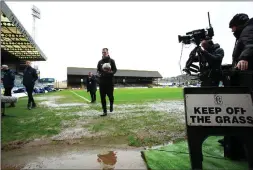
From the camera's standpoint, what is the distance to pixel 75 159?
299 centimetres

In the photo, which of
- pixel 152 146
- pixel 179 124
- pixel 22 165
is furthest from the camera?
pixel 179 124

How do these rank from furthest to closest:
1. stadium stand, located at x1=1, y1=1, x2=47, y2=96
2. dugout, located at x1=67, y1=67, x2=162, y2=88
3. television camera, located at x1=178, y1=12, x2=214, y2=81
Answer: dugout, located at x1=67, y1=67, x2=162, y2=88 → stadium stand, located at x1=1, y1=1, x2=47, y2=96 → television camera, located at x1=178, y1=12, x2=214, y2=81

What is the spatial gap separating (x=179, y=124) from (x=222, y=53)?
186 centimetres

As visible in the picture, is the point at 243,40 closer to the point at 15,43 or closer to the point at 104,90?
the point at 104,90

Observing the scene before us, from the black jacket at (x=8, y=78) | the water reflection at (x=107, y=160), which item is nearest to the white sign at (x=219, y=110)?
the water reflection at (x=107, y=160)

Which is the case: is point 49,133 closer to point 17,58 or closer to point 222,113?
point 222,113

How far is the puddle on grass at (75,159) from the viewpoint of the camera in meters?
2.72

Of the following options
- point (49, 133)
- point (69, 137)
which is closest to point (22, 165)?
point (69, 137)

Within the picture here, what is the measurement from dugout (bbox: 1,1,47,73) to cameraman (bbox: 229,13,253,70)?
16176 millimetres

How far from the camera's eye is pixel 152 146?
3549 millimetres

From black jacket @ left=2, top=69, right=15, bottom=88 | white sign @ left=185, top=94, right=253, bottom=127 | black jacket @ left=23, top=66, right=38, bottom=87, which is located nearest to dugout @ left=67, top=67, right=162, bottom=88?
black jacket @ left=2, top=69, right=15, bottom=88

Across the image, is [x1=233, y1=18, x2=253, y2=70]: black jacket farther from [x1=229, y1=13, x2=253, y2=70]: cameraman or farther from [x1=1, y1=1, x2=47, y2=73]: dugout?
[x1=1, y1=1, x2=47, y2=73]: dugout

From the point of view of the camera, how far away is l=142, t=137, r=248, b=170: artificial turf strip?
2.56 metres

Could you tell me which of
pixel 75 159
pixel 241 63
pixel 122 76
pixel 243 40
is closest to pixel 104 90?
pixel 75 159
